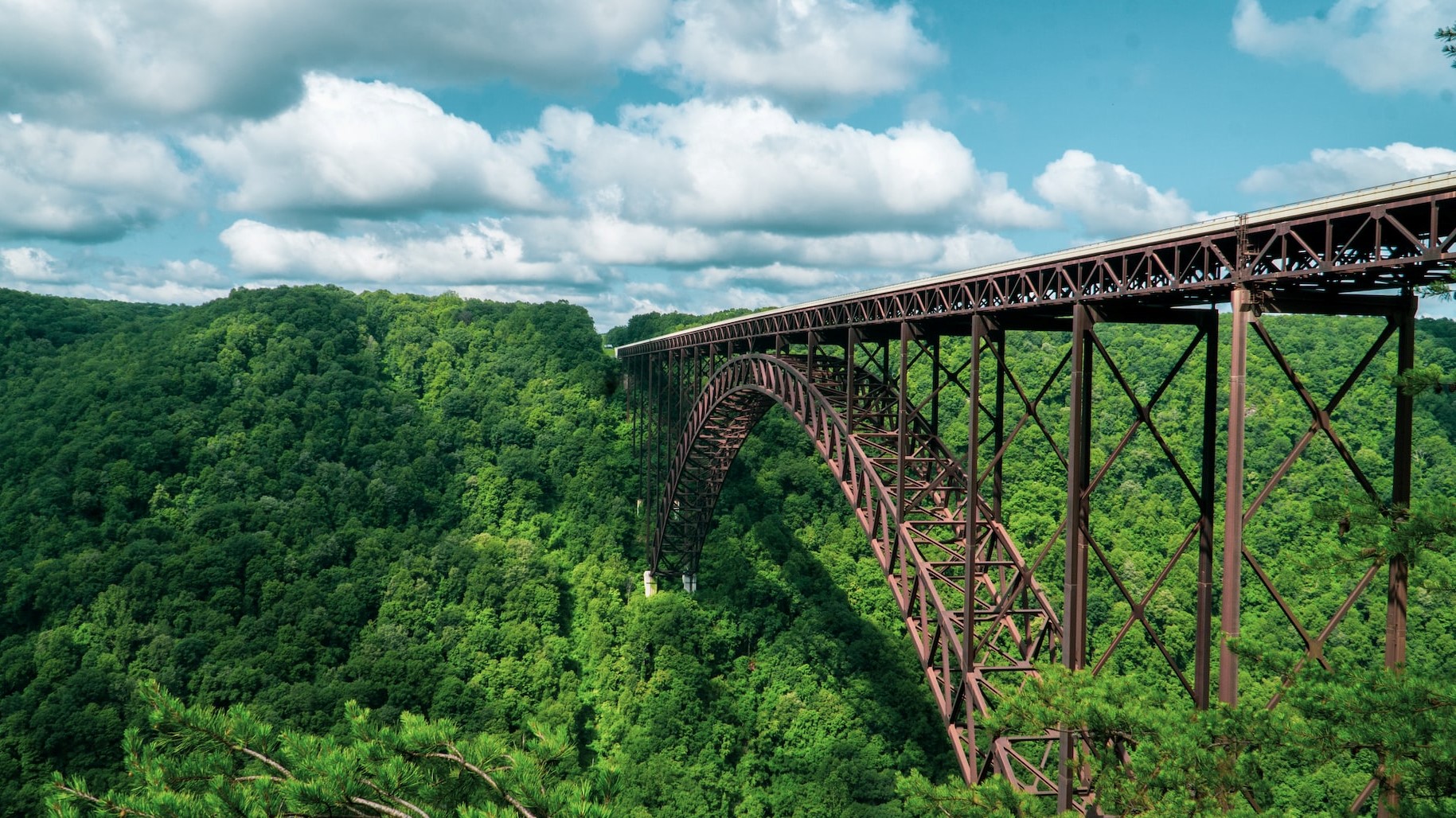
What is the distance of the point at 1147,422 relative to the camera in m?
11.0

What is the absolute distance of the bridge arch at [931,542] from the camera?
14008mm

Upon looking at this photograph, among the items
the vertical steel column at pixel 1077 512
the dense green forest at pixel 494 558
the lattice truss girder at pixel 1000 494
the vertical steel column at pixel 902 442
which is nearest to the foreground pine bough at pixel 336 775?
the lattice truss girder at pixel 1000 494

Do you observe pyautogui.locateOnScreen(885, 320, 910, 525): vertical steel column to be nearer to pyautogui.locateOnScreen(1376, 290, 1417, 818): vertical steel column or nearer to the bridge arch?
the bridge arch

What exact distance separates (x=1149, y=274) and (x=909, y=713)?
26.1m

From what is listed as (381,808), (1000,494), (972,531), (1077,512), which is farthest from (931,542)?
(381,808)

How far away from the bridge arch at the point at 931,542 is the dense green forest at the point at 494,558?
14.8 ft

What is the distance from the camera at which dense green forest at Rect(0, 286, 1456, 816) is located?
99.5 ft

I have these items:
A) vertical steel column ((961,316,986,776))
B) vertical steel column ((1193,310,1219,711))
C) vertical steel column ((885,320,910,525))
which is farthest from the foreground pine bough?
vertical steel column ((885,320,910,525))

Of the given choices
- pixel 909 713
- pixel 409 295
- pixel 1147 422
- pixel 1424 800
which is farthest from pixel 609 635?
pixel 409 295

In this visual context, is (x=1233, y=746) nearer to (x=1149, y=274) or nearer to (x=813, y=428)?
(x=1149, y=274)

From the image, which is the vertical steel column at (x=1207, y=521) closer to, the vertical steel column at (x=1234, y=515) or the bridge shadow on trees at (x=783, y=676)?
the vertical steel column at (x=1234, y=515)

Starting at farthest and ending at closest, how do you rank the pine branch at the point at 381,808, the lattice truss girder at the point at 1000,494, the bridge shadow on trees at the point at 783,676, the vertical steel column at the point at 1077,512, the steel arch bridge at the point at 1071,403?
the bridge shadow on trees at the point at 783,676, the vertical steel column at the point at 1077,512, the lattice truss girder at the point at 1000,494, the steel arch bridge at the point at 1071,403, the pine branch at the point at 381,808

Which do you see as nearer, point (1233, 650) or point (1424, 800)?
point (1424, 800)

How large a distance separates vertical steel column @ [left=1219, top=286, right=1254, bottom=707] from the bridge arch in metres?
2.56
